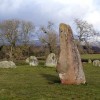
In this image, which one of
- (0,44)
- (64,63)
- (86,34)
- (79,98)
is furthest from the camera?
(86,34)

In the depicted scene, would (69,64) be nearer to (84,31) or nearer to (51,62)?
(51,62)

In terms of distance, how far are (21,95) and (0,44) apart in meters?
56.0

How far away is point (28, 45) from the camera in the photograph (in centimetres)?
7356

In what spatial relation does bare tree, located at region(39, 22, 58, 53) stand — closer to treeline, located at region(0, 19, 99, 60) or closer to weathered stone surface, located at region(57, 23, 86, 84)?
treeline, located at region(0, 19, 99, 60)

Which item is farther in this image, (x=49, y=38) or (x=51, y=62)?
(x=49, y=38)

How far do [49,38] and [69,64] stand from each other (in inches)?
2047

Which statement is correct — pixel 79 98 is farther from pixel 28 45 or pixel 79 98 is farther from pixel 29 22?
pixel 29 22

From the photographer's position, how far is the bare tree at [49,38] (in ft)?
232

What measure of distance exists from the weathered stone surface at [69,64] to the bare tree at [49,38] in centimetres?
4797

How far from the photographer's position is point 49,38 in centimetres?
7250

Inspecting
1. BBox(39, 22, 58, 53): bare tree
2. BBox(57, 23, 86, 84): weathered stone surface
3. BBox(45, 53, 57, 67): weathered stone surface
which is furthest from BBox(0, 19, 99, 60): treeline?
BBox(57, 23, 86, 84): weathered stone surface

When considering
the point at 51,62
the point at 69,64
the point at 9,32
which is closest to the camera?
the point at 69,64

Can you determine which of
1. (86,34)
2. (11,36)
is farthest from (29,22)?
(86,34)

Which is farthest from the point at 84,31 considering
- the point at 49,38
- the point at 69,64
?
the point at 69,64
